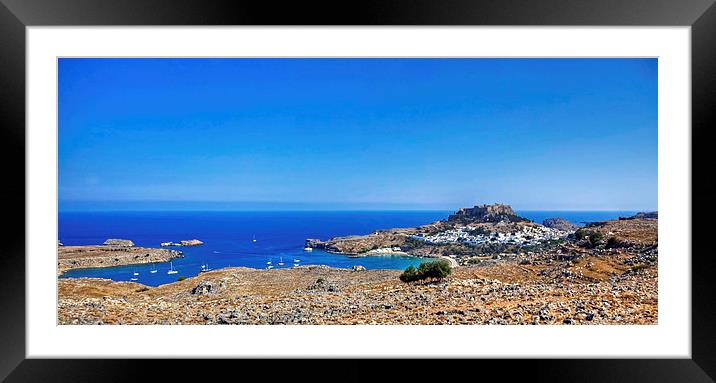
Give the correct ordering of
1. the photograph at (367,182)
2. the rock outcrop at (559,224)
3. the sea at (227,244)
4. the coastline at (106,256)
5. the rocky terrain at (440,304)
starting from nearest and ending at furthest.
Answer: the rocky terrain at (440,304)
the photograph at (367,182)
the coastline at (106,256)
the sea at (227,244)
the rock outcrop at (559,224)

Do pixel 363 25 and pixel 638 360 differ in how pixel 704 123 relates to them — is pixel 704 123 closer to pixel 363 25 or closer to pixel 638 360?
pixel 638 360

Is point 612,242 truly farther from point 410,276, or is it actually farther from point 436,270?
point 410,276

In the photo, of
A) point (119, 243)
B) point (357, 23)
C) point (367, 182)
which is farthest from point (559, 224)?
point (119, 243)

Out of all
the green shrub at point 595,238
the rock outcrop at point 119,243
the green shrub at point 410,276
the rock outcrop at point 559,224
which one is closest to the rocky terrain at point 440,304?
the green shrub at point 410,276

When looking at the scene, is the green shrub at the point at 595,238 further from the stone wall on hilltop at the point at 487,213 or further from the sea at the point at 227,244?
the stone wall on hilltop at the point at 487,213

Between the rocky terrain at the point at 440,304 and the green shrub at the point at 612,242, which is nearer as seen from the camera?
the rocky terrain at the point at 440,304

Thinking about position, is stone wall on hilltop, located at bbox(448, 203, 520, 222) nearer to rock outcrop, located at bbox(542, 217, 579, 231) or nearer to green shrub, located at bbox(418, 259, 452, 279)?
rock outcrop, located at bbox(542, 217, 579, 231)
